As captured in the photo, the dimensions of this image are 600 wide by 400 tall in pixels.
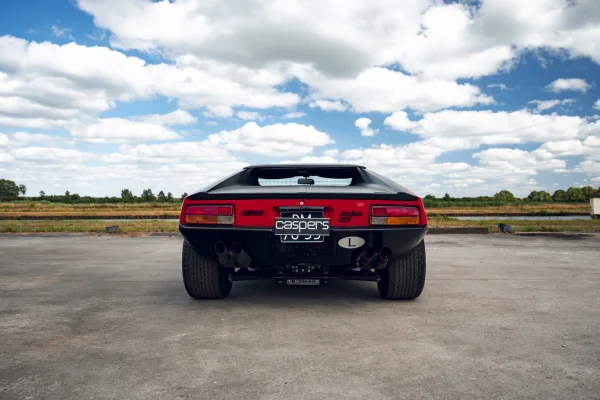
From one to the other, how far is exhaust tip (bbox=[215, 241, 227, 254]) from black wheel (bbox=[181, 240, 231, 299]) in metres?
0.36

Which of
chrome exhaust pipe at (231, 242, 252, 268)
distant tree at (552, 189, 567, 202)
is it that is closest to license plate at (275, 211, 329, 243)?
chrome exhaust pipe at (231, 242, 252, 268)

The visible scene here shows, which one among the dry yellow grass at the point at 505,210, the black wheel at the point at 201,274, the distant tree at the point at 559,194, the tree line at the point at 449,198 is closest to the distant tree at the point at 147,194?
the tree line at the point at 449,198

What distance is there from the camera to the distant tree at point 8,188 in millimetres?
110438

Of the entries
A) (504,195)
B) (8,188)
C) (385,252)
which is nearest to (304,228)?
(385,252)

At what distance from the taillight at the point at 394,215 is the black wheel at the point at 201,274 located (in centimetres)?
151

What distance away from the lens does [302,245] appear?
11.8 feet

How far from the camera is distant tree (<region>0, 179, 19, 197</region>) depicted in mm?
110438

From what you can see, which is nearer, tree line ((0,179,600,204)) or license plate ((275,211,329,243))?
license plate ((275,211,329,243))

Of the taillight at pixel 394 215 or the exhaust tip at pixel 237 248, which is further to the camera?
the exhaust tip at pixel 237 248

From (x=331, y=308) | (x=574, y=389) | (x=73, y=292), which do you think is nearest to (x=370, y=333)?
(x=331, y=308)

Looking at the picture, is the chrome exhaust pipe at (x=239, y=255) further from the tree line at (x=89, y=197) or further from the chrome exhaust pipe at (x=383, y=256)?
the tree line at (x=89, y=197)

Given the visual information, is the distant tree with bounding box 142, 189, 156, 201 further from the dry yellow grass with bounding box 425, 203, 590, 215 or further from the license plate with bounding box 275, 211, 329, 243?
the license plate with bounding box 275, 211, 329, 243

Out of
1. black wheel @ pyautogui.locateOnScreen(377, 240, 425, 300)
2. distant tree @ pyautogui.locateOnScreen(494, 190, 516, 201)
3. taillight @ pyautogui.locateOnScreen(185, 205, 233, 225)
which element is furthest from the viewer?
distant tree @ pyautogui.locateOnScreen(494, 190, 516, 201)

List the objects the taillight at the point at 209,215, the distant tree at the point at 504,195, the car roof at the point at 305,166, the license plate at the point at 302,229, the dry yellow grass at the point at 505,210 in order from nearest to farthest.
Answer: the license plate at the point at 302,229 < the taillight at the point at 209,215 < the car roof at the point at 305,166 < the dry yellow grass at the point at 505,210 < the distant tree at the point at 504,195
